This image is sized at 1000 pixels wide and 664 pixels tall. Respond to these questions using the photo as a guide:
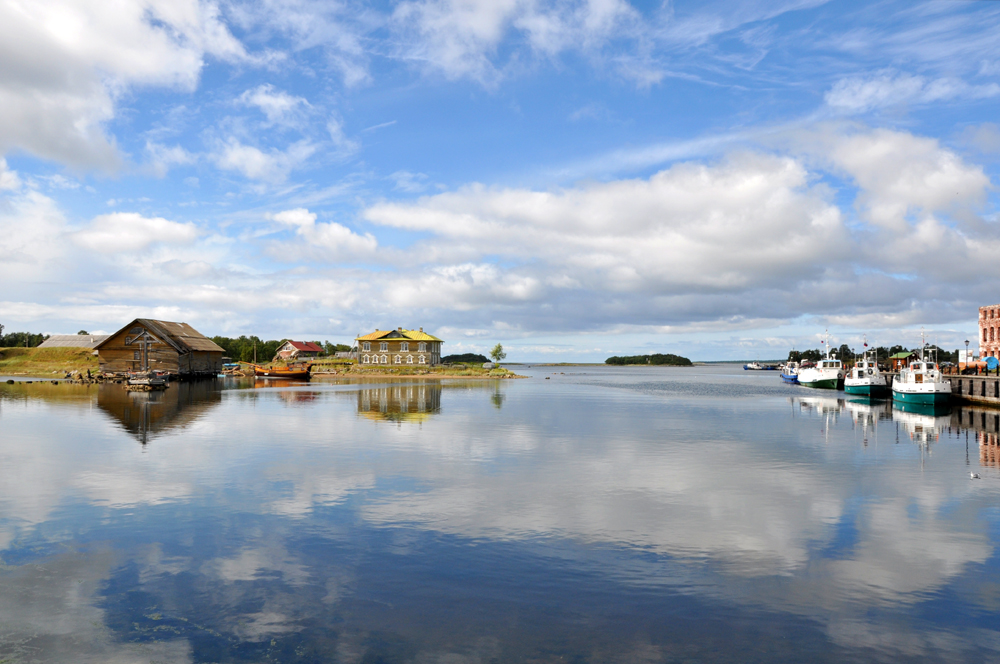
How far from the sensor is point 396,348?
142 meters

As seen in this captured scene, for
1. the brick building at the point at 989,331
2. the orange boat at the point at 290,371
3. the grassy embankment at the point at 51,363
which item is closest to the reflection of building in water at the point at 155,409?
the orange boat at the point at 290,371

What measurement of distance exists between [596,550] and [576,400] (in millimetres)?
55036

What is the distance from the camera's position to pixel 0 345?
166 m

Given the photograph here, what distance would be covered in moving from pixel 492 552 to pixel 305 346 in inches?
6583

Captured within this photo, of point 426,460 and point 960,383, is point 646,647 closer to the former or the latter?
point 426,460

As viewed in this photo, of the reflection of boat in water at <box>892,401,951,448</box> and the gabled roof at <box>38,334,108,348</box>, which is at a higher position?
the gabled roof at <box>38,334,108,348</box>

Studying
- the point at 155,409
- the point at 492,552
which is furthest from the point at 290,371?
the point at 492,552

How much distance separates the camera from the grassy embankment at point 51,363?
4742 inches

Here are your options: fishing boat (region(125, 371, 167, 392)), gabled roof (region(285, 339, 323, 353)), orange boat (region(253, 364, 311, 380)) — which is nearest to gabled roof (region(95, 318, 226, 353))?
orange boat (region(253, 364, 311, 380))

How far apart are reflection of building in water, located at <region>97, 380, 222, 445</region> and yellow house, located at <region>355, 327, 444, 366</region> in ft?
218

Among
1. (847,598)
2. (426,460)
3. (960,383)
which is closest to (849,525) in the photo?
(847,598)

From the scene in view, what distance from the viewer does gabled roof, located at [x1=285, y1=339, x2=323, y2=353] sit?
6644 inches

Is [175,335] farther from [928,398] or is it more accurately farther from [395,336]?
[928,398]

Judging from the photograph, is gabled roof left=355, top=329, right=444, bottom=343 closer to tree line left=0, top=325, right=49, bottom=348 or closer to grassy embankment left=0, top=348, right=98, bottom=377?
grassy embankment left=0, top=348, right=98, bottom=377
